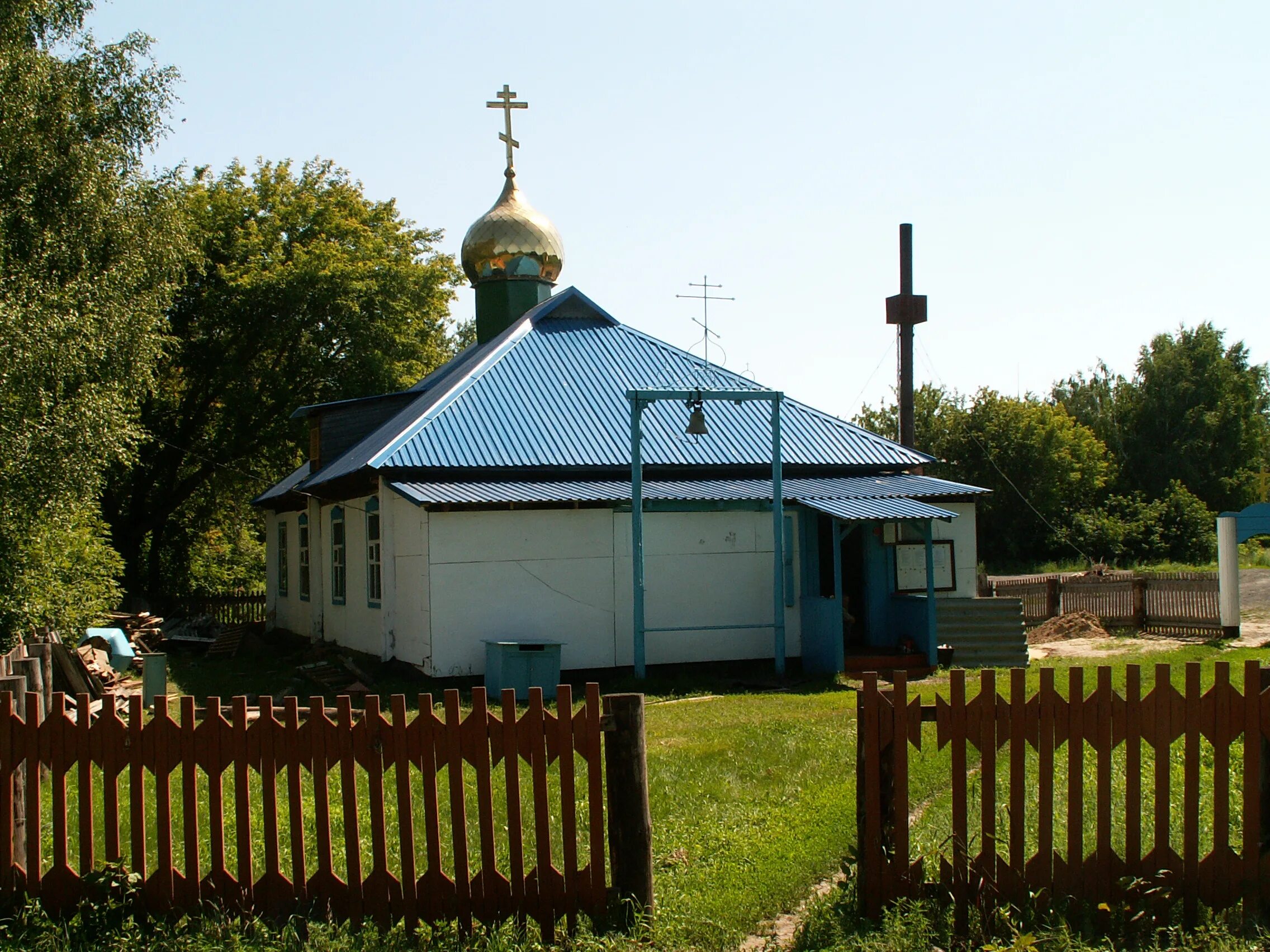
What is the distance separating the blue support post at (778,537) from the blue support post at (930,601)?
71.5 inches

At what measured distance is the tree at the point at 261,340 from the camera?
29.6m

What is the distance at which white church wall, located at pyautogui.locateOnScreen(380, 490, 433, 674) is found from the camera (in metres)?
15.0

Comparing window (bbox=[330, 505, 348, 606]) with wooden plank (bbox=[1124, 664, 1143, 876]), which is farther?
window (bbox=[330, 505, 348, 606])

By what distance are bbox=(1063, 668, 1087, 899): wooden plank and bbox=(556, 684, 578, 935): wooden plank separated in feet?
6.84

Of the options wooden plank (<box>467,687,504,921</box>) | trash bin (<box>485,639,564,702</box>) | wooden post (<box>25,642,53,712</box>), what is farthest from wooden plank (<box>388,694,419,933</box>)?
trash bin (<box>485,639,564,702</box>)

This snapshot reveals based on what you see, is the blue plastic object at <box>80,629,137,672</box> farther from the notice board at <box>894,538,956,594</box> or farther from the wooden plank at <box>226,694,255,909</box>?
the wooden plank at <box>226,694,255,909</box>

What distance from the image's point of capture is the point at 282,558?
24.3 m

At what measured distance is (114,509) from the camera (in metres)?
30.8

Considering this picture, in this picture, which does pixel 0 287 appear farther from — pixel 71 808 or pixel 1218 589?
pixel 1218 589

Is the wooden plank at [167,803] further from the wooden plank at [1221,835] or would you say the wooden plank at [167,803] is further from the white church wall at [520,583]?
the white church wall at [520,583]


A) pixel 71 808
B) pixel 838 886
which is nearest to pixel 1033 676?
pixel 838 886

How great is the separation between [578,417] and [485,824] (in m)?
12.6

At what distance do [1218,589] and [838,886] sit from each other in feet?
54.1

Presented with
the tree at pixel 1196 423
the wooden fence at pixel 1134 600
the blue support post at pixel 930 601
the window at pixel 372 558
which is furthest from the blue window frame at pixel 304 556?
the tree at pixel 1196 423
